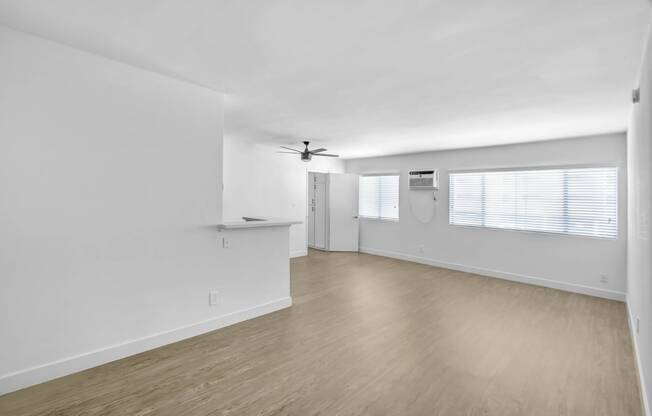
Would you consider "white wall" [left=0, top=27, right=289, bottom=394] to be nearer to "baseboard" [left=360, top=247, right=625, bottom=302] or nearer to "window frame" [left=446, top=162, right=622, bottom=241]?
"baseboard" [left=360, top=247, right=625, bottom=302]

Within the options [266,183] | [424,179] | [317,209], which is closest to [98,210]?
[266,183]

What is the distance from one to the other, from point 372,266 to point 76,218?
194 inches

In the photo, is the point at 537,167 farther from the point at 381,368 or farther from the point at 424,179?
the point at 381,368

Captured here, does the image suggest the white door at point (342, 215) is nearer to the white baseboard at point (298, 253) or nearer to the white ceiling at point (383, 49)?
the white baseboard at point (298, 253)

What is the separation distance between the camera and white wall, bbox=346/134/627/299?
449 cm

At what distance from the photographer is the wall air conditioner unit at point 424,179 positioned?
20.8 feet

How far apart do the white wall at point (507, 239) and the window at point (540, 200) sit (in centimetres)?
12

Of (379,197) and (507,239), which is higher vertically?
(379,197)

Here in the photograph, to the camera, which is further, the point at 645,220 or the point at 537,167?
the point at 537,167

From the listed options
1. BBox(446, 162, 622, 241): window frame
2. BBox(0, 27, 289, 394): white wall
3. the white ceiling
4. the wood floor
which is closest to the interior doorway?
BBox(446, 162, 622, 241): window frame

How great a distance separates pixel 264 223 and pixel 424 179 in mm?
4084

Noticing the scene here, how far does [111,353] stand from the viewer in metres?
2.51

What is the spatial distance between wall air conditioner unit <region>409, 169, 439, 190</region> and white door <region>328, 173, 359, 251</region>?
165cm

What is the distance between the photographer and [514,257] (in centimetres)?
536
